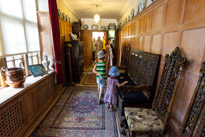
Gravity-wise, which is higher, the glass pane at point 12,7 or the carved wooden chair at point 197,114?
the glass pane at point 12,7

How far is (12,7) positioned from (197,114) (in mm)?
3225

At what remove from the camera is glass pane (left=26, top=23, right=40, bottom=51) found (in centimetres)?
262

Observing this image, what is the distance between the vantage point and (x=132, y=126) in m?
1.36

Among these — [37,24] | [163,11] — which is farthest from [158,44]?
[37,24]

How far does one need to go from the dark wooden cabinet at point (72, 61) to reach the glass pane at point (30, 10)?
1.24 metres

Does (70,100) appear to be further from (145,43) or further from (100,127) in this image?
(145,43)

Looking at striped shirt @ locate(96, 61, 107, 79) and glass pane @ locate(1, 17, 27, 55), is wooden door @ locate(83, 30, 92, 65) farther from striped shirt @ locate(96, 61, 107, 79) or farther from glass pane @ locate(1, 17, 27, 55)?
glass pane @ locate(1, 17, 27, 55)

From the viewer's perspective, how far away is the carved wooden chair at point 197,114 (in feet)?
3.14

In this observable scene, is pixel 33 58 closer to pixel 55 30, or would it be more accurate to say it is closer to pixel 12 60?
pixel 12 60

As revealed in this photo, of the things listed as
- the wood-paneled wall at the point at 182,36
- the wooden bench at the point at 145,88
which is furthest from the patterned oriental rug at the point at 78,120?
the wood-paneled wall at the point at 182,36

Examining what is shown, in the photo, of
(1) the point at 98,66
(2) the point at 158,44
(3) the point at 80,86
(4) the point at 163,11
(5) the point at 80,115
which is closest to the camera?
(4) the point at 163,11

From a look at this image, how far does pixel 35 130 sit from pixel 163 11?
298cm

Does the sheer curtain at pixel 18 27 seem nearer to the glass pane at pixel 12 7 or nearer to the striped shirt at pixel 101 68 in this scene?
the glass pane at pixel 12 7

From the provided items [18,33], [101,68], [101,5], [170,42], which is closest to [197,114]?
[170,42]
